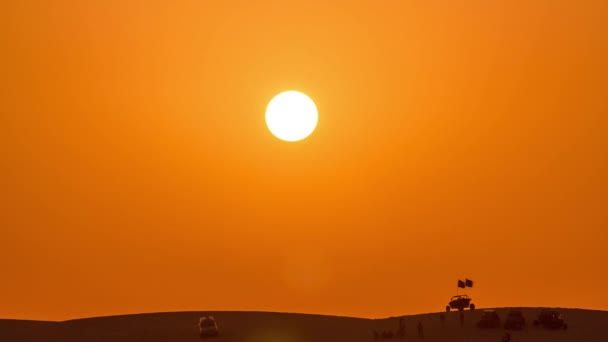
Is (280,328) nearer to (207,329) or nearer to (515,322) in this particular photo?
(207,329)

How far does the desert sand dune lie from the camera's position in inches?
2420

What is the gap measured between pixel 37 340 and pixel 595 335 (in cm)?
3444

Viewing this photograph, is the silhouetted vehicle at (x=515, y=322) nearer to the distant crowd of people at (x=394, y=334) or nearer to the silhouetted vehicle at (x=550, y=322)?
the silhouetted vehicle at (x=550, y=322)

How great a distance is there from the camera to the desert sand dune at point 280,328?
6147 cm

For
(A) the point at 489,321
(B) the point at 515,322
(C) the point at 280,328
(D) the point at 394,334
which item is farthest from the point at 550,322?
(C) the point at 280,328

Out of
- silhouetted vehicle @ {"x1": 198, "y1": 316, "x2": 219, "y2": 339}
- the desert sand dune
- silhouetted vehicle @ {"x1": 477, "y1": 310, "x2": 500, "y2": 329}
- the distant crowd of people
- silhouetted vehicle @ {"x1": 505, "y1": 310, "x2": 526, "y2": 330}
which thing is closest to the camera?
the desert sand dune

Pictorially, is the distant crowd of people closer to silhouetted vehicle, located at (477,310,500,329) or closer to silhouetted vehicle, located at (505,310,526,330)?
silhouetted vehicle, located at (477,310,500,329)

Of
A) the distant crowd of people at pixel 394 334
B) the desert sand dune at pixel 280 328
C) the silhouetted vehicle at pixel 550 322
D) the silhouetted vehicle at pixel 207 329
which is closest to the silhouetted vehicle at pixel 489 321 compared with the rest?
the desert sand dune at pixel 280 328

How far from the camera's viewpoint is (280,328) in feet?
236

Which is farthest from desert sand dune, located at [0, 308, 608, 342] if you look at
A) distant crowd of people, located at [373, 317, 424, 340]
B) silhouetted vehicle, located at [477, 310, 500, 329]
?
silhouetted vehicle, located at [477, 310, 500, 329]

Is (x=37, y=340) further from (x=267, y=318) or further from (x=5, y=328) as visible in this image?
(x=267, y=318)

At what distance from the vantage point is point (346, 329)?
239 feet

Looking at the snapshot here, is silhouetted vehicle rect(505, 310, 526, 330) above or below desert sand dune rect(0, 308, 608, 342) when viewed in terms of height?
below

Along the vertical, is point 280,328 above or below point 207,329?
above
